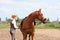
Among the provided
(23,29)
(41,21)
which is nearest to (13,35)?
(23,29)

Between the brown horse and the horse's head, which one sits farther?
the brown horse

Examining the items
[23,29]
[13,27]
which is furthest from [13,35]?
[23,29]

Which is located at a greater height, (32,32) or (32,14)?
(32,14)

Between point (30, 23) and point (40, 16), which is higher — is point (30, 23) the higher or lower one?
the lower one

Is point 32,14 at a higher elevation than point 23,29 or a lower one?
higher

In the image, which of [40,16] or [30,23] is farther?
[30,23]

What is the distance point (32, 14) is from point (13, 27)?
49.7 inches

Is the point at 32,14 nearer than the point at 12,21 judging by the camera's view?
Yes

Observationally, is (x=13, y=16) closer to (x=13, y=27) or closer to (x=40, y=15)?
(x=13, y=27)

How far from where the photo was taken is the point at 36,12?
7.90 metres

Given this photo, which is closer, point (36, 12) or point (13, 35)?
point (36, 12)

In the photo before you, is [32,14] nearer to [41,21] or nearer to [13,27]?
[41,21]

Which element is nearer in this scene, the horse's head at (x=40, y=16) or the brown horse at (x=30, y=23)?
the horse's head at (x=40, y=16)

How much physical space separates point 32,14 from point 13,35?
5.20ft
